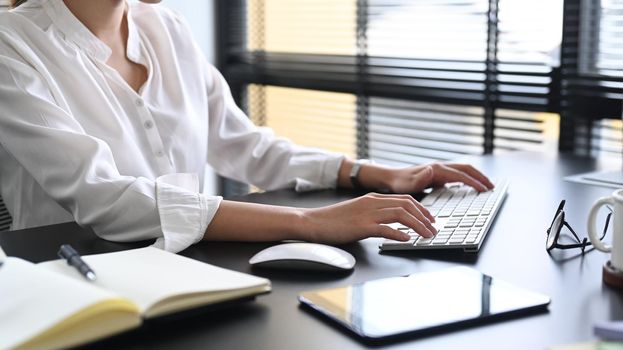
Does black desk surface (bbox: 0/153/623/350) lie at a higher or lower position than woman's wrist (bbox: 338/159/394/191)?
lower

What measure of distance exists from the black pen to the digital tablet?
253 millimetres

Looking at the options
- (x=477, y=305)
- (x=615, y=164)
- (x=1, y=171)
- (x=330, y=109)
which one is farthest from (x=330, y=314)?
(x=330, y=109)

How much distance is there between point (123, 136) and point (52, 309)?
30.4 inches

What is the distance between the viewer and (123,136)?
149 cm

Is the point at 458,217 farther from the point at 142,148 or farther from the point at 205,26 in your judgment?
the point at 205,26

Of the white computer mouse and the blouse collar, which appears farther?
the blouse collar

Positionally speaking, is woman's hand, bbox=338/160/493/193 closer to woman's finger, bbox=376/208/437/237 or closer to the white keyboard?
the white keyboard

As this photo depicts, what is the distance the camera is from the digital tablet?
2.71 ft

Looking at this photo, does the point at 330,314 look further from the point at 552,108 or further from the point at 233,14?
the point at 233,14

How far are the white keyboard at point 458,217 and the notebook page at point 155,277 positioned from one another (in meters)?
0.29

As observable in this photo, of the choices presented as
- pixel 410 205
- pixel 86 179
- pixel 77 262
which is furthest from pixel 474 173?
pixel 77 262

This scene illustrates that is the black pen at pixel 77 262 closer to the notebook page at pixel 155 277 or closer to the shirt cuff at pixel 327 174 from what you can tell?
the notebook page at pixel 155 277

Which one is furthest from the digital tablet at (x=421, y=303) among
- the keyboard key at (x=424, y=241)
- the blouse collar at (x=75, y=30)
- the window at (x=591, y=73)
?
the window at (x=591, y=73)

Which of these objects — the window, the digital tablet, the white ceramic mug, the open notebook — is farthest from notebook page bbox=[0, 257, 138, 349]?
the window
